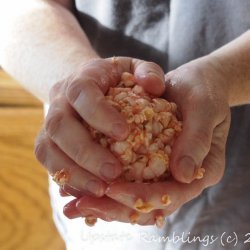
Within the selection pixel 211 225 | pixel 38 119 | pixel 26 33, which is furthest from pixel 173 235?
pixel 38 119

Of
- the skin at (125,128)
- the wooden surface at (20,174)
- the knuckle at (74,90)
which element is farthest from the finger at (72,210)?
the wooden surface at (20,174)

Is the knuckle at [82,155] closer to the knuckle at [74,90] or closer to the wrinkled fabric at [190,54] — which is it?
the knuckle at [74,90]

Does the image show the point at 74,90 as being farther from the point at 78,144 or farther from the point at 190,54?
the point at 190,54

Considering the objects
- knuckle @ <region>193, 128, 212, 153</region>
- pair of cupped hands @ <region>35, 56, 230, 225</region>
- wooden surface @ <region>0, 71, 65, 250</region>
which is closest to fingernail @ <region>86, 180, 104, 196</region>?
pair of cupped hands @ <region>35, 56, 230, 225</region>

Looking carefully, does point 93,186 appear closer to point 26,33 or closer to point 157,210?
point 157,210

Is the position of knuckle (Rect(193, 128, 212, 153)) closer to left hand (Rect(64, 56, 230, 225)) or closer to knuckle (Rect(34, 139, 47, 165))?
left hand (Rect(64, 56, 230, 225))

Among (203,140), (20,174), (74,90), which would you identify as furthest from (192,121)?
(20,174)

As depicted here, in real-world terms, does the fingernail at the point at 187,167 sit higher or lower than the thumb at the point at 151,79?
lower
